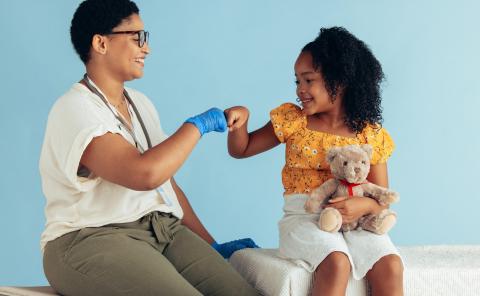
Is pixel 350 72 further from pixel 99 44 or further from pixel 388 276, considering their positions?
pixel 99 44

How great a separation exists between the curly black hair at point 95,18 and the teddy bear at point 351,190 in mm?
785

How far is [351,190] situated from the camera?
2508 millimetres

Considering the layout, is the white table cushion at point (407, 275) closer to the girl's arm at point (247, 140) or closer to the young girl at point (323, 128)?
the young girl at point (323, 128)

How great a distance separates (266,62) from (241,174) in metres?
0.61

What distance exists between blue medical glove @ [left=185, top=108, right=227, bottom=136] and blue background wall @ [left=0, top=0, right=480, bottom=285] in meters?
1.71

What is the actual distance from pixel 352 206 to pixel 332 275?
0.27m

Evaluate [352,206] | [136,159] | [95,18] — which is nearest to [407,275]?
[352,206]

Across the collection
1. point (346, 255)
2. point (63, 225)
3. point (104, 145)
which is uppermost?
point (104, 145)

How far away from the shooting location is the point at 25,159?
3959 millimetres

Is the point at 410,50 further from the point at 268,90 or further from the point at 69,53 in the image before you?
the point at 69,53

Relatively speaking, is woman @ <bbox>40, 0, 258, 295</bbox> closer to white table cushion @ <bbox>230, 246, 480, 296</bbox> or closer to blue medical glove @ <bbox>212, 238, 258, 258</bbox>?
white table cushion @ <bbox>230, 246, 480, 296</bbox>

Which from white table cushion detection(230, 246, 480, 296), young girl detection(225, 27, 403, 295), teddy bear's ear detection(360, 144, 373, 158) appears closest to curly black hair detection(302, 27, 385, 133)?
young girl detection(225, 27, 403, 295)

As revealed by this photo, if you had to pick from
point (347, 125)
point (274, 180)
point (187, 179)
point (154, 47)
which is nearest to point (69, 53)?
point (154, 47)

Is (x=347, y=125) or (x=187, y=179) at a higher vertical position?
(x=347, y=125)
